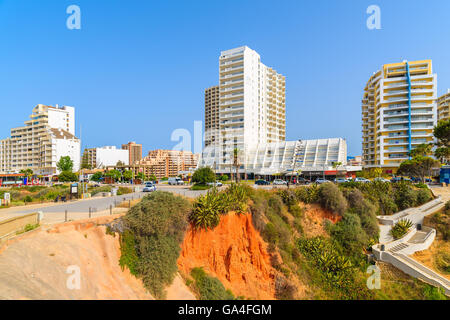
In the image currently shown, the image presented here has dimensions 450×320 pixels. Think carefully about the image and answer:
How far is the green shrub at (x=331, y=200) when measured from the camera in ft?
78.3

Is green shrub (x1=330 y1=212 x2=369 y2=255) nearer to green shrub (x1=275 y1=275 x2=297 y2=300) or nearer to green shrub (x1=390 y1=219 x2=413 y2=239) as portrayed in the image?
green shrub (x1=390 y1=219 x2=413 y2=239)

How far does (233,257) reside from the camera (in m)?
15.9

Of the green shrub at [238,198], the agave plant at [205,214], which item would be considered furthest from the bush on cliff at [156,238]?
the green shrub at [238,198]

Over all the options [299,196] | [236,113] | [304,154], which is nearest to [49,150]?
[236,113]

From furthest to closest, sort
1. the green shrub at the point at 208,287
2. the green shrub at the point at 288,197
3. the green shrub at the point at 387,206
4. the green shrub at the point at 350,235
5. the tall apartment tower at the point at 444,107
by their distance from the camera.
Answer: the tall apartment tower at the point at 444,107, the green shrub at the point at 387,206, the green shrub at the point at 288,197, the green shrub at the point at 350,235, the green shrub at the point at 208,287

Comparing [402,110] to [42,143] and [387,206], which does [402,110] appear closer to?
[387,206]

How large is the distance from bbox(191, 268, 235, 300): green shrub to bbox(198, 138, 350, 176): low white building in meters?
50.9

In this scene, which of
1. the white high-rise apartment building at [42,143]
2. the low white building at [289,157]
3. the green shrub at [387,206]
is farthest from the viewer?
the white high-rise apartment building at [42,143]

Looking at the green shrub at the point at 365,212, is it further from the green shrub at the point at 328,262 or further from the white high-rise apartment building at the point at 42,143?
the white high-rise apartment building at the point at 42,143

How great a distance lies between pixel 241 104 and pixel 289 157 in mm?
22545

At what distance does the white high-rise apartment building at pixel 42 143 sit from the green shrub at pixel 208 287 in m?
94.6

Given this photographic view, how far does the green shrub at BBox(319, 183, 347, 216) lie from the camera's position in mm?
23859
